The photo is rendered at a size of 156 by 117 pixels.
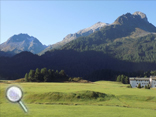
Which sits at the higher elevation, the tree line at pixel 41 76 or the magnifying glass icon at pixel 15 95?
the magnifying glass icon at pixel 15 95

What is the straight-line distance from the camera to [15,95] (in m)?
4.75

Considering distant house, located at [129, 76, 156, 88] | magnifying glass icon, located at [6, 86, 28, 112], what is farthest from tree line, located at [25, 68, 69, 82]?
magnifying glass icon, located at [6, 86, 28, 112]

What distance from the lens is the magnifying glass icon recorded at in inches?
186

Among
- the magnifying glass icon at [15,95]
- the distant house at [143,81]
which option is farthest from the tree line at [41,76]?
the magnifying glass icon at [15,95]

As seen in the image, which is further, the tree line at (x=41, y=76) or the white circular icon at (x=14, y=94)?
the tree line at (x=41, y=76)

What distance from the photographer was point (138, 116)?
2095cm

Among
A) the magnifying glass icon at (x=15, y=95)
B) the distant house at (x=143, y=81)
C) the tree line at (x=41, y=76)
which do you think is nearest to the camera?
the magnifying glass icon at (x=15, y=95)

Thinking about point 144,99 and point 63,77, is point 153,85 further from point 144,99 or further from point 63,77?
point 144,99

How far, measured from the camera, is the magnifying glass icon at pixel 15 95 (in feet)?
15.5

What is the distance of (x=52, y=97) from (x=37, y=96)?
3.67m

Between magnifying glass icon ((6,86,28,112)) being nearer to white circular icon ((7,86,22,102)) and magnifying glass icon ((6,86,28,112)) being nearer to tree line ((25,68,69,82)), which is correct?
white circular icon ((7,86,22,102))

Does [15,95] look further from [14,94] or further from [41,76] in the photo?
[41,76]

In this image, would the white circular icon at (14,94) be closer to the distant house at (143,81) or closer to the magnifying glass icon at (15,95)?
the magnifying glass icon at (15,95)

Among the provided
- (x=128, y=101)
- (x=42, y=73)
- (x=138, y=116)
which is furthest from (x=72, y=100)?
(x=42, y=73)
